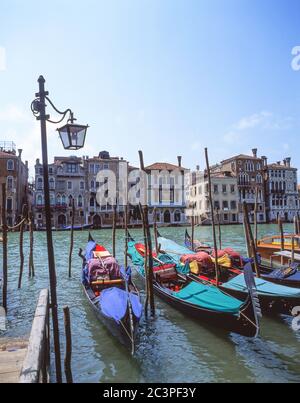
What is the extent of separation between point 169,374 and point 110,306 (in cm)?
135

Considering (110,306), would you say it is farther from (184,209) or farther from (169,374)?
(184,209)

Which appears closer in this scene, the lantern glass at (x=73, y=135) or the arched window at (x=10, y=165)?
the lantern glass at (x=73, y=135)

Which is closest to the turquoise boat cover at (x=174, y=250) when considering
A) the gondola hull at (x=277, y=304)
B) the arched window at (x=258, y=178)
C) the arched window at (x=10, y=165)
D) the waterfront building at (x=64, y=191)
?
the gondola hull at (x=277, y=304)

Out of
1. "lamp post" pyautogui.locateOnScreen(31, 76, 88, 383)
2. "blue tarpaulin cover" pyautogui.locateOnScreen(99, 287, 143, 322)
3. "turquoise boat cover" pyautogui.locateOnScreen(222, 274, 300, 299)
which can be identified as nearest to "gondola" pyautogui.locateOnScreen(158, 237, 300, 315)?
"turquoise boat cover" pyautogui.locateOnScreen(222, 274, 300, 299)

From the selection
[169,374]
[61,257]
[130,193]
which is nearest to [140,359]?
[169,374]

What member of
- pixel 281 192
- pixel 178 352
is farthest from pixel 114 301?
pixel 281 192

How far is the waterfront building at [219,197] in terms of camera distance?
39312mm

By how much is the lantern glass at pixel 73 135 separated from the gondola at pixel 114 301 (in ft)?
8.26

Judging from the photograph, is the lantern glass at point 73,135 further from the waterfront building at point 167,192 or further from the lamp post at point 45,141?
the waterfront building at point 167,192

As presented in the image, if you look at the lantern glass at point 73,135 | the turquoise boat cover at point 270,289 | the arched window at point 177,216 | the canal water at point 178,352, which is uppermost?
the lantern glass at point 73,135

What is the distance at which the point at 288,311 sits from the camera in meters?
6.30

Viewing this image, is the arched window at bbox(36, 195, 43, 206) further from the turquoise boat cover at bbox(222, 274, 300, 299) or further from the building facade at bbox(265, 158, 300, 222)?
the turquoise boat cover at bbox(222, 274, 300, 299)

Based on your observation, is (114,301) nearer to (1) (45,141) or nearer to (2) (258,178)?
(1) (45,141)

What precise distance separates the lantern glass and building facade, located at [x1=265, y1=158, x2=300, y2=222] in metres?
41.9
